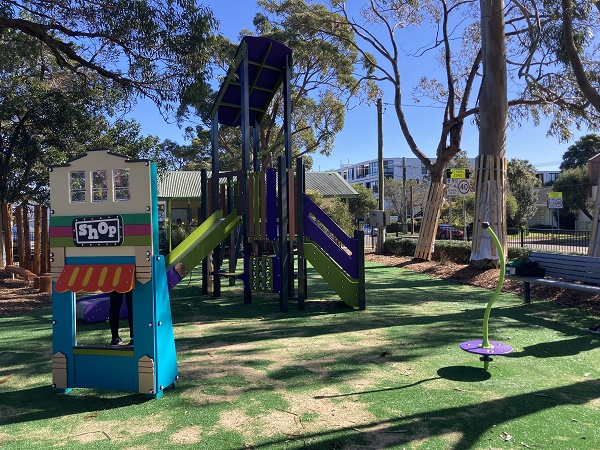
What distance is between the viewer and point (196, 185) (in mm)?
42750

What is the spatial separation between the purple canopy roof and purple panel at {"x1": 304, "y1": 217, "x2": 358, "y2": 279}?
130 inches

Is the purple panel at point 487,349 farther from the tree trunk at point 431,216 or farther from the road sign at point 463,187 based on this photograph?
the tree trunk at point 431,216

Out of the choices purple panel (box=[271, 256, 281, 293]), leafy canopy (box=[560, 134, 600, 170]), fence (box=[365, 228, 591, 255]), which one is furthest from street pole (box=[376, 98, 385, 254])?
leafy canopy (box=[560, 134, 600, 170])

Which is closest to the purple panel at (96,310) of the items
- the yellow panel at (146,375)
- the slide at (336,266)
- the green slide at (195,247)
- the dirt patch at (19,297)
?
the green slide at (195,247)

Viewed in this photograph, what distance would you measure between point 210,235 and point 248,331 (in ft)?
6.50

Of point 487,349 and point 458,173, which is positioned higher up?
point 458,173

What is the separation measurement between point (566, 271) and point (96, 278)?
7.32 m

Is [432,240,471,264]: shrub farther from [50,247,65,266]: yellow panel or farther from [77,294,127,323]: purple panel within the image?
[50,247,65,266]: yellow panel

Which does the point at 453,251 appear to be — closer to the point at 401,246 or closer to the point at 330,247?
the point at 401,246

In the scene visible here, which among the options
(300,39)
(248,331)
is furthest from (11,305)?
(300,39)

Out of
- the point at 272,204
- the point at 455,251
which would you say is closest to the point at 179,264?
the point at 272,204

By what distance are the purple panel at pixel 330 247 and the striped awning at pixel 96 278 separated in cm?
458

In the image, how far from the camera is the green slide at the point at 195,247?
7207 mm

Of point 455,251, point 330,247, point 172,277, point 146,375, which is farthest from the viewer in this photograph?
point 455,251
